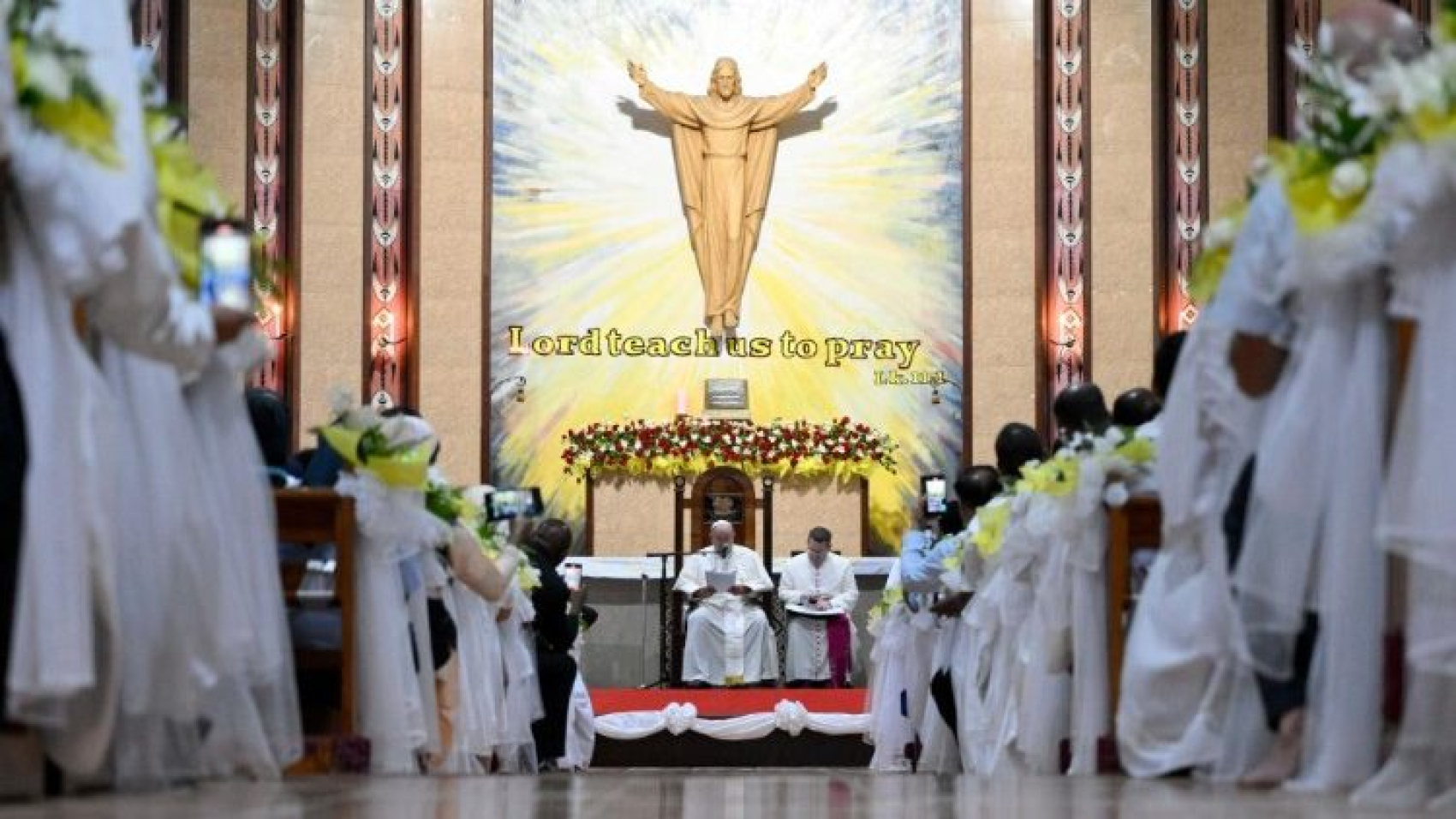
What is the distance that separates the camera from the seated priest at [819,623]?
16078 millimetres

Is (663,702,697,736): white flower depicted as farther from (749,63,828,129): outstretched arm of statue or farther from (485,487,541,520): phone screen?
(749,63,828,129): outstretched arm of statue

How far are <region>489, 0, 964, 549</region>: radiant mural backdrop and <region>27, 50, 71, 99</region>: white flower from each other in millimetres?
13496

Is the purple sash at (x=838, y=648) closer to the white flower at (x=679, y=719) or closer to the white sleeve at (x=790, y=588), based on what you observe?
the white sleeve at (x=790, y=588)

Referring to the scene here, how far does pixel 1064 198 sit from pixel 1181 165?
941mm

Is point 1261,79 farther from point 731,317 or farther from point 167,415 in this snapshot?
point 167,415

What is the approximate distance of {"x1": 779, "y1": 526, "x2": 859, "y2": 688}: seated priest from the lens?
633 inches

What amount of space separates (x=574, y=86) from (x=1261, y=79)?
17.7 ft

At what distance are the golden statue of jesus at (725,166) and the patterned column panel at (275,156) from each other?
2746 millimetres

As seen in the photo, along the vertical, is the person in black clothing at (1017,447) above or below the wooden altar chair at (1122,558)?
above

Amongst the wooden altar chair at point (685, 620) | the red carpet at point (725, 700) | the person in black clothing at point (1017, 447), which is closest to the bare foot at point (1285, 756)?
the person in black clothing at point (1017, 447)

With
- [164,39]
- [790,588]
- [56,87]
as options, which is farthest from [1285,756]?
[164,39]

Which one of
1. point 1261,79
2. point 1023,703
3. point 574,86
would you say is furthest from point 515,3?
point 1023,703

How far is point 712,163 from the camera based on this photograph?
18.5 meters

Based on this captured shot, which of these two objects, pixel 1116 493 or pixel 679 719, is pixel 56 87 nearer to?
pixel 1116 493
